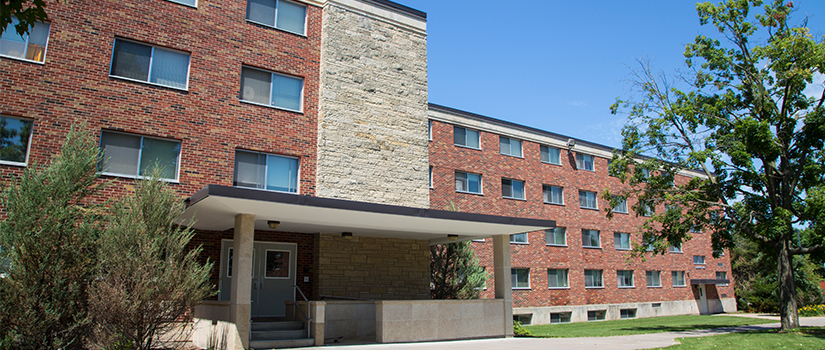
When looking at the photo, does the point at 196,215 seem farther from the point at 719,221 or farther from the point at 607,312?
the point at 607,312

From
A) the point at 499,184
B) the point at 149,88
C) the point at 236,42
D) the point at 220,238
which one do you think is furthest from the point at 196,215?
the point at 499,184

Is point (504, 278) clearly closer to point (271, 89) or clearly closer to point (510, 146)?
point (271, 89)

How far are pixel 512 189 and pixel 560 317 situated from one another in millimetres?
7309

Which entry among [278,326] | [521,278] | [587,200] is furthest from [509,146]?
[278,326]

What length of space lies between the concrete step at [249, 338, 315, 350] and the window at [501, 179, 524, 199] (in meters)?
17.8

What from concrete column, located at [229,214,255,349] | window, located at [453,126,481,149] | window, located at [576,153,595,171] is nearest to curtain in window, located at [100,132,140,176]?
concrete column, located at [229,214,255,349]

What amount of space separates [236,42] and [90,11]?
3479 mm

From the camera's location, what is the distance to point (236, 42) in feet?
48.1

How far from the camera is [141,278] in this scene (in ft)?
30.7

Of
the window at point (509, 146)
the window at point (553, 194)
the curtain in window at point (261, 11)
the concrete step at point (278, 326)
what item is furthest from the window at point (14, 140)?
the window at point (553, 194)

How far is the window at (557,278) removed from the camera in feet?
93.1

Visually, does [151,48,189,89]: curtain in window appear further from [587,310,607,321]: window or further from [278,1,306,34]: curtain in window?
[587,310,607,321]: window

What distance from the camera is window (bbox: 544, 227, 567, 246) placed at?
28.8 m

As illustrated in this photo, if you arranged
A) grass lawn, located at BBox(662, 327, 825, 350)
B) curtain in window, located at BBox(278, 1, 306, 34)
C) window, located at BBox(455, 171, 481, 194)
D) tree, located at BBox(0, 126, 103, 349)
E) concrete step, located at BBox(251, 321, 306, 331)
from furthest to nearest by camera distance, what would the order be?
window, located at BBox(455, 171, 481, 194), curtain in window, located at BBox(278, 1, 306, 34), grass lawn, located at BBox(662, 327, 825, 350), concrete step, located at BBox(251, 321, 306, 331), tree, located at BBox(0, 126, 103, 349)
